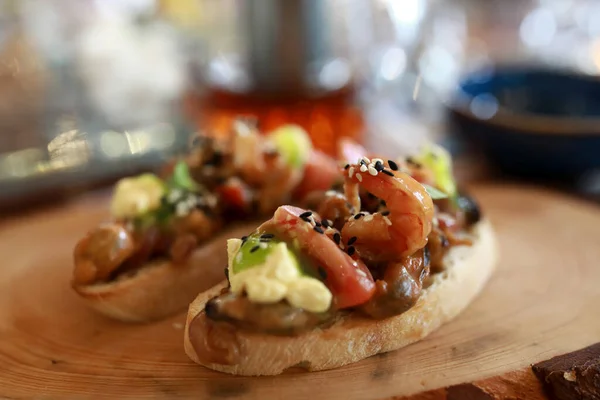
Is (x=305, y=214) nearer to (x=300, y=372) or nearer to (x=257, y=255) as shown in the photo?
(x=257, y=255)

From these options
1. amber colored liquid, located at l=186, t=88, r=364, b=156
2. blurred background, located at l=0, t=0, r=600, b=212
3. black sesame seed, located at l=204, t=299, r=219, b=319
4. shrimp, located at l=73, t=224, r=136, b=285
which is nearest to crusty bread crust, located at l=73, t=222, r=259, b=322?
shrimp, located at l=73, t=224, r=136, b=285

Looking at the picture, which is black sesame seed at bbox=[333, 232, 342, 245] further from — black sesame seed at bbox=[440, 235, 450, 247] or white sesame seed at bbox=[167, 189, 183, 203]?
white sesame seed at bbox=[167, 189, 183, 203]

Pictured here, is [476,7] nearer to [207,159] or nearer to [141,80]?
[141,80]

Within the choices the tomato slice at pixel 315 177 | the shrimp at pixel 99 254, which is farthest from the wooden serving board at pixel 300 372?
the tomato slice at pixel 315 177

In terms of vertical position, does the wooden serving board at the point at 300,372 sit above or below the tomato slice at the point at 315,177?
below

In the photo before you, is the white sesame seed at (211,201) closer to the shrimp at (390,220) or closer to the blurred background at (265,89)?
the blurred background at (265,89)

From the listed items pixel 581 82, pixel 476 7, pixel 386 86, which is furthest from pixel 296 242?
pixel 476 7
